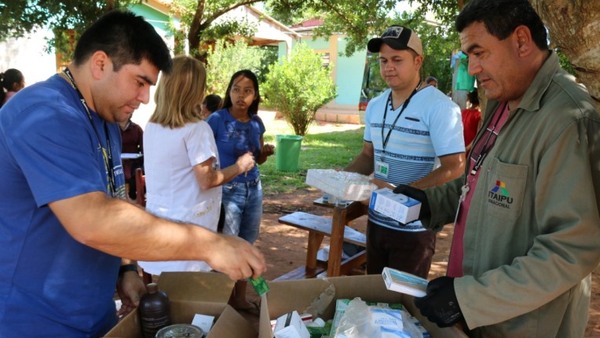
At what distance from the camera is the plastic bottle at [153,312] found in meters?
1.60

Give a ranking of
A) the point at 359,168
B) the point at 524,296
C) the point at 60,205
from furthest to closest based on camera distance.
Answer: the point at 359,168 < the point at 524,296 < the point at 60,205

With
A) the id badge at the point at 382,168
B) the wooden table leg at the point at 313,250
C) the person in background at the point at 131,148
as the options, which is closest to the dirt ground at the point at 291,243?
the wooden table leg at the point at 313,250

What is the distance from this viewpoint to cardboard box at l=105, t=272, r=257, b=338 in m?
1.59

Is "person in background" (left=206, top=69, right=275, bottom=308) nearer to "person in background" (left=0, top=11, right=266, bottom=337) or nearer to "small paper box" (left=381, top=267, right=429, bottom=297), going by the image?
"person in background" (left=0, top=11, right=266, bottom=337)

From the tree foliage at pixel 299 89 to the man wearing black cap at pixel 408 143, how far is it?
11970 mm

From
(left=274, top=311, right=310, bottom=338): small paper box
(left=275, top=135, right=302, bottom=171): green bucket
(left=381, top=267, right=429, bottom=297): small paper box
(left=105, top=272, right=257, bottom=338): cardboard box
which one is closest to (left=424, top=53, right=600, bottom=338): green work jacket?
(left=381, top=267, right=429, bottom=297): small paper box

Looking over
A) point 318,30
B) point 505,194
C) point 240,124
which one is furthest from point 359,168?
point 318,30

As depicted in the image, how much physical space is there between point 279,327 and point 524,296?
0.75m

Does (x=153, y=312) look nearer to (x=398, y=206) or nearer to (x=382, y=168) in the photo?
(x=398, y=206)

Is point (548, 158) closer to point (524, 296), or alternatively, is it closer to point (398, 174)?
point (524, 296)

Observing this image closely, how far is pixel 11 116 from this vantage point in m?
1.37

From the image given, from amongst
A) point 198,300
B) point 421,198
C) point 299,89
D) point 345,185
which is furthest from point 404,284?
point 299,89

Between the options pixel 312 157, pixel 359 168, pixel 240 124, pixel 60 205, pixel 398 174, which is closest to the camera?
pixel 60 205

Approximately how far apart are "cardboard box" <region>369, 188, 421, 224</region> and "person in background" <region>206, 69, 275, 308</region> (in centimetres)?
203
